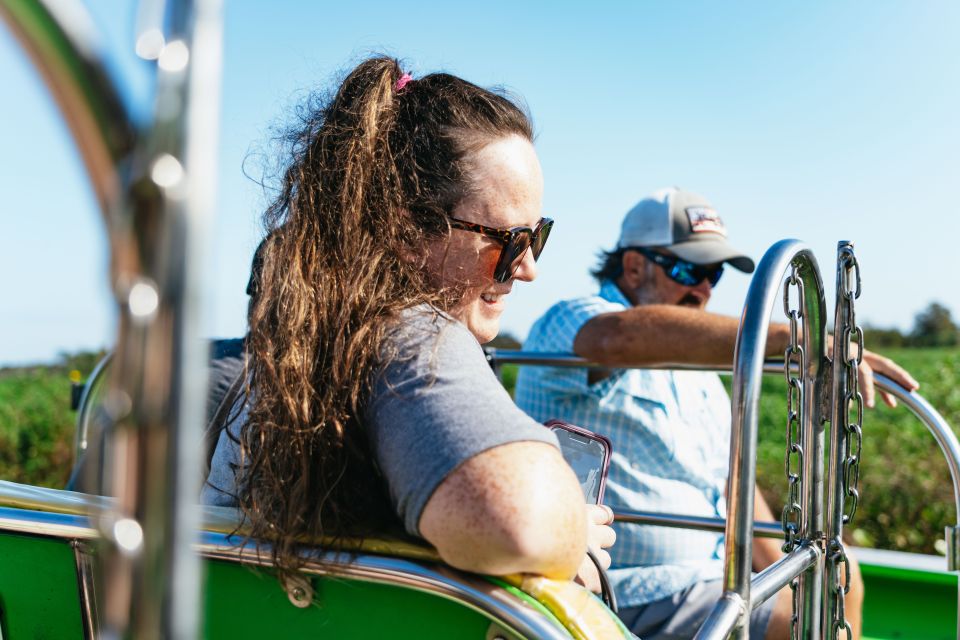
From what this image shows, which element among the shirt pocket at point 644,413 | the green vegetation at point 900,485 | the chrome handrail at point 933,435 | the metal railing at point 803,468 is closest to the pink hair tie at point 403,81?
the metal railing at point 803,468

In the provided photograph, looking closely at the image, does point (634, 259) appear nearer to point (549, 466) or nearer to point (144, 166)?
point (549, 466)

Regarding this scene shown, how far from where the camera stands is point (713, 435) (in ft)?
9.80

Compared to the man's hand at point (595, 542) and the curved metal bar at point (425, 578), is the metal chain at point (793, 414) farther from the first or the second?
the curved metal bar at point (425, 578)

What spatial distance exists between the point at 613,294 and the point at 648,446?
0.76 meters

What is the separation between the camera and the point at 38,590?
142cm

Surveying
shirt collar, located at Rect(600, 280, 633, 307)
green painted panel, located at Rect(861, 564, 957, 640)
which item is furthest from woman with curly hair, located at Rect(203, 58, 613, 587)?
green painted panel, located at Rect(861, 564, 957, 640)

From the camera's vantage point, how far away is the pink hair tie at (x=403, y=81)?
5.46 feet

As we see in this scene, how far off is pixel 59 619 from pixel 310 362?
610 mm

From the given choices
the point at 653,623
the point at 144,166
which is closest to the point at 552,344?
the point at 653,623

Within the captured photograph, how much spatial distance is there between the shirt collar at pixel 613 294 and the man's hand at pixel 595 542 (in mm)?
1724

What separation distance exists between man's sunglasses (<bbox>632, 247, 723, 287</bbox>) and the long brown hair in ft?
5.97

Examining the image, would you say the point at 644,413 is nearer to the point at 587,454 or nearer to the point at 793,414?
the point at 587,454

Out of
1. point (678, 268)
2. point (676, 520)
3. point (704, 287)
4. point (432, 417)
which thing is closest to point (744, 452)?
point (432, 417)

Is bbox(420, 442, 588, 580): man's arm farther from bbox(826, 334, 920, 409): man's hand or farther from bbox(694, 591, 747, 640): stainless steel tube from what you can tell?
bbox(826, 334, 920, 409): man's hand
